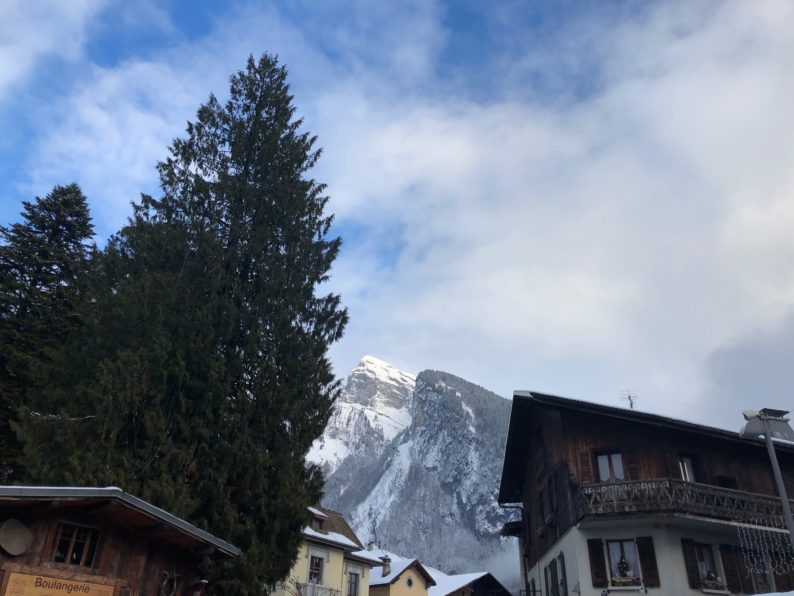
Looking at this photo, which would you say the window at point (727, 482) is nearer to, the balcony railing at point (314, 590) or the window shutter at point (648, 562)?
the window shutter at point (648, 562)

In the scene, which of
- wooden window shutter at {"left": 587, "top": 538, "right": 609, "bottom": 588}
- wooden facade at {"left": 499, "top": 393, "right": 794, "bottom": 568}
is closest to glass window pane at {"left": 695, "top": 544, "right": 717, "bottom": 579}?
wooden facade at {"left": 499, "top": 393, "right": 794, "bottom": 568}

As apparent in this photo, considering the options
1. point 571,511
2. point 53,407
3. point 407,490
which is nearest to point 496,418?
point 407,490

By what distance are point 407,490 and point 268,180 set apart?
6201 inches

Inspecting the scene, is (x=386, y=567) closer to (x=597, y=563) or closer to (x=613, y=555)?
(x=597, y=563)

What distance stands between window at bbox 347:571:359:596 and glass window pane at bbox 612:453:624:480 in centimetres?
2067

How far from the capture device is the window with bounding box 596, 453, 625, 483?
23391 millimetres

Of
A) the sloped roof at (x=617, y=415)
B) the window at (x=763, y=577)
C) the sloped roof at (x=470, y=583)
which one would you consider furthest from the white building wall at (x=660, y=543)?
the sloped roof at (x=470, y=583)

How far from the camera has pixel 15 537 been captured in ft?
34.6

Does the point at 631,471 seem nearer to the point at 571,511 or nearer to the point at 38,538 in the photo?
the point at 571,511

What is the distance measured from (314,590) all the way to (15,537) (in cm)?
2462

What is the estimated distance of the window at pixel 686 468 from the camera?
23.3 meters

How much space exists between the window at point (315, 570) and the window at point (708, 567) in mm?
19956

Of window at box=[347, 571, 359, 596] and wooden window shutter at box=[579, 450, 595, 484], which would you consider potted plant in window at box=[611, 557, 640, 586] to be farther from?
window at box=[347, 571, 359, 596]

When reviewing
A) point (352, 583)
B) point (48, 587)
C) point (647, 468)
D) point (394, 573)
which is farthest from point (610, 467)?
point (394, 573)
